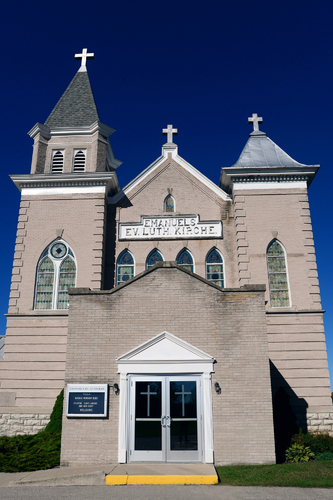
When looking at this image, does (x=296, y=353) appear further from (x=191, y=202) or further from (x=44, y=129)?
(x=44, y=129)

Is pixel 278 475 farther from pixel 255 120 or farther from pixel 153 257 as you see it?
pixel 255 120

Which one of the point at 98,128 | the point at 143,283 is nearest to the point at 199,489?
the point at 143,283

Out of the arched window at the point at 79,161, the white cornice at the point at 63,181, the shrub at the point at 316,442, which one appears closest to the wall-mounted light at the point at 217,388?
the shrub at the point at 316,442

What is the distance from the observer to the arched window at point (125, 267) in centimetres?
1838

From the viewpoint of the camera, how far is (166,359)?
11.4m

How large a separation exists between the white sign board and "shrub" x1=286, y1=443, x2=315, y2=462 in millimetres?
9026

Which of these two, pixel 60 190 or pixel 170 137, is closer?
pixel 60 190

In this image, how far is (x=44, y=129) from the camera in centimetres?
2041

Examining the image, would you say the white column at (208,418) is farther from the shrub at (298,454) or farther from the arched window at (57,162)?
the arched window at (57,162)

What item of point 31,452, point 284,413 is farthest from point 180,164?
point 31,452

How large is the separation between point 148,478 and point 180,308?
4.37 meters

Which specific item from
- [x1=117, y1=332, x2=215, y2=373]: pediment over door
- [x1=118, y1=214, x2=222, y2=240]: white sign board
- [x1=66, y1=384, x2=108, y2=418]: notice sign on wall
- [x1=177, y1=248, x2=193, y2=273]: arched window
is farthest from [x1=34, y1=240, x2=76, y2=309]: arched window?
[x1=117, y1=332, x2=215, y2=373]: pediment over door

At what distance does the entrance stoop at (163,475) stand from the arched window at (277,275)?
8.38m

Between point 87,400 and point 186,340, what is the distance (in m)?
3.05
